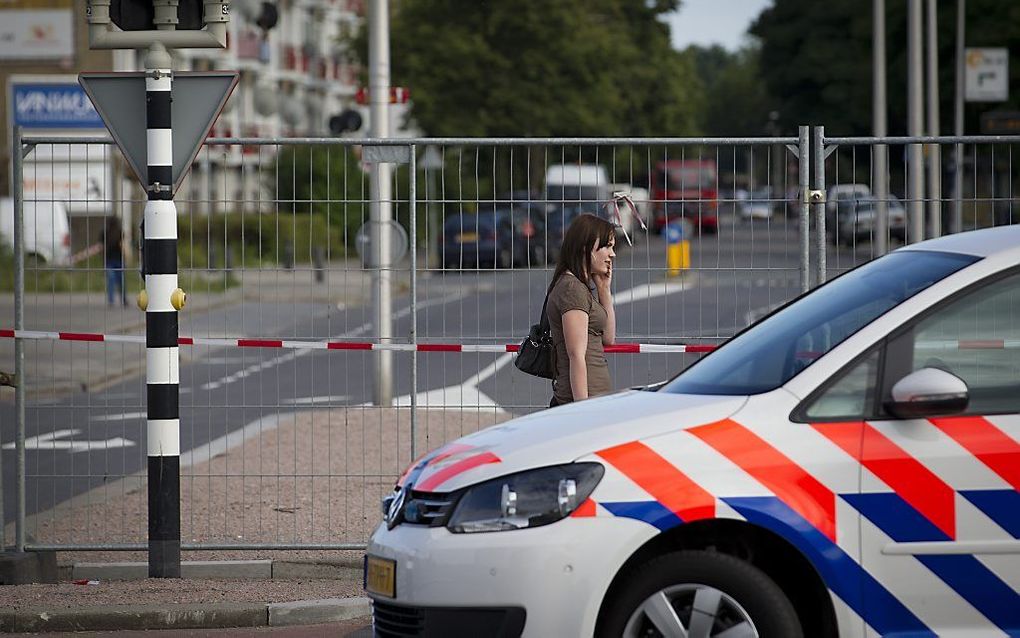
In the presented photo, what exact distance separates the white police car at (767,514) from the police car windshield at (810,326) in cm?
12

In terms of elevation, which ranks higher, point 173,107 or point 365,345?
point 173,107

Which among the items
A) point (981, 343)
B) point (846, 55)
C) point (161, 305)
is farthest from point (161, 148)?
point (846, 55)

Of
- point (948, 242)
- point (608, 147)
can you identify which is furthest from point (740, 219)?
point (948, 242)

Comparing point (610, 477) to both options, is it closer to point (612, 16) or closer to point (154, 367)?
point (154, 367)

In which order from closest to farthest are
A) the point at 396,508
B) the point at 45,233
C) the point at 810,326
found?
the point at 396,508, the point at 810,326, the point at 45,233

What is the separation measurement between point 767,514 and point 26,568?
15.0 ft

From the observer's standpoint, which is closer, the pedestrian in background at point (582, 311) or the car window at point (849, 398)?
the car window at point (849, 398)

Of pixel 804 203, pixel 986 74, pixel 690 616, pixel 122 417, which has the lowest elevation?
pixel 690 616

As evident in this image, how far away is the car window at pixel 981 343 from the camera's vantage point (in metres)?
5.09

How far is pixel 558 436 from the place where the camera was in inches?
200

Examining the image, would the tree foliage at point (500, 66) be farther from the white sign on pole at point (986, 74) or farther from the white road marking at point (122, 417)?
the white road marking at point (122, 417)

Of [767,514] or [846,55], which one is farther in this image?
[846,55]

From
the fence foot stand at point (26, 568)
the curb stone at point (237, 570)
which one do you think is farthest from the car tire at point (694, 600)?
the fence foot stand at point (26, 568)

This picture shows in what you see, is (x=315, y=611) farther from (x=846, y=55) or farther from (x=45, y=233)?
(x=846, y=55)
